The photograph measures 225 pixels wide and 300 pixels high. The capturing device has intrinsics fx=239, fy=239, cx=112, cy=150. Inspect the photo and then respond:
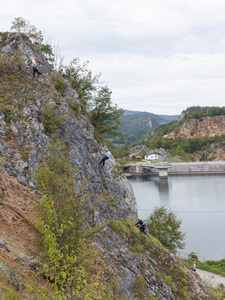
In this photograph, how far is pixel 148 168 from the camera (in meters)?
91.1

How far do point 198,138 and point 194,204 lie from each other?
82.4 meters

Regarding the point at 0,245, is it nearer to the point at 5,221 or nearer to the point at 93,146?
the point at 5,221

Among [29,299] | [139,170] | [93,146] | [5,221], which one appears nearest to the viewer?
[29,299]

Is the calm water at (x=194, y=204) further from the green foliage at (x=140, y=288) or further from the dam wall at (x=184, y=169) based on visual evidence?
the green foliage at (x=140, y=288)

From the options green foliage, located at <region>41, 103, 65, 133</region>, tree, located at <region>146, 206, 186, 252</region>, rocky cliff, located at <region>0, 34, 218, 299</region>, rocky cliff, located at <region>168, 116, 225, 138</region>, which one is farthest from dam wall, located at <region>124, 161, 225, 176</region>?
green foliage, located at <region>41, 103, 65, 133</region>

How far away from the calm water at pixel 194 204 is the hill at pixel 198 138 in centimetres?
3854

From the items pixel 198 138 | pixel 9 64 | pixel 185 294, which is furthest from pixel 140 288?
pixel 198 138

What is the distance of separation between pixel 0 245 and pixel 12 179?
3963 millimetres

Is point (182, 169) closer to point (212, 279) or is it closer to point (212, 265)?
point (212, 265)

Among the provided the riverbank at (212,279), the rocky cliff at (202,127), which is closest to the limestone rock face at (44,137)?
the riverbank at (212,279)

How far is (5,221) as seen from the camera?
8.13 meters

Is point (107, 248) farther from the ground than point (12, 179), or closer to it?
closer to it

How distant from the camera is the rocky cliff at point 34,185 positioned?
8.30 m

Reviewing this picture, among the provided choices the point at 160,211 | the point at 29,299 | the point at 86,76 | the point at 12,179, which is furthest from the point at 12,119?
the point at 160,211
